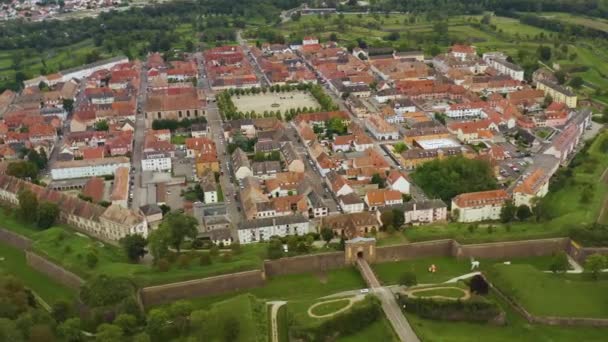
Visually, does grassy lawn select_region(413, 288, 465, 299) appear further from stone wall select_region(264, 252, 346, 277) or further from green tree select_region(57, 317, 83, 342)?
green tree select_region(57, 317, 83, 342)

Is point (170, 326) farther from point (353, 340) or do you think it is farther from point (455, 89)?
point (455, 89)

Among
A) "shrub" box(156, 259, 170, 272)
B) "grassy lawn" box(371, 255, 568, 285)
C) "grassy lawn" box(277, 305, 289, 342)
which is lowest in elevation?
"grassy lawn" box(371, 255, 568, 285)

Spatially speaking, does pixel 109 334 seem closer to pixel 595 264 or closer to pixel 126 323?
pixel 126 323

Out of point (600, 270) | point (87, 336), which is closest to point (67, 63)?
point (87, 336)

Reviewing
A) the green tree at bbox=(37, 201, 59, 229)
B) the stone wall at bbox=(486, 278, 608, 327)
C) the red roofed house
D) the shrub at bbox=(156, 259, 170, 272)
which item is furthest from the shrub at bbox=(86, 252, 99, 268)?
the stone wall at bbox=(486, 278, 608, 327)

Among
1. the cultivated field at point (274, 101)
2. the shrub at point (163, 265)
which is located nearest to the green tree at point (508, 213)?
the shrub at point (163, 265)

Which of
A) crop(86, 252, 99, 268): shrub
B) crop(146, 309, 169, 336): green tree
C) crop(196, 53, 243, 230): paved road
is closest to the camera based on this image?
crop(146, 309, 169, 336): green tree

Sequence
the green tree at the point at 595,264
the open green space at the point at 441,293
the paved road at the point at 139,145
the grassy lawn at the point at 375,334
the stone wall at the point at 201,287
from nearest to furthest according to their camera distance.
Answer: the grassy lawn at the point at 375,334, the open green space at the point at 441,293, the stone wall at the point at 201,287, the green tree at the point at 595,264, the paved road at the point at 139,145

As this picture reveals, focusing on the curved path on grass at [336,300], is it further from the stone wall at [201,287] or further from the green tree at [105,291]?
the green tree at [105,291]
